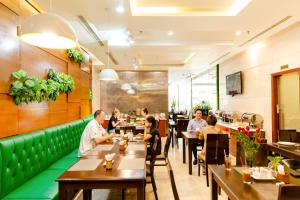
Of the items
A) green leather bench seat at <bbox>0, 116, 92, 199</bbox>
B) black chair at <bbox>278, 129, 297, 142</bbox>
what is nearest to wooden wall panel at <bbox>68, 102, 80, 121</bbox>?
green leather bench seat at <bbox>0, 116, 92, 199</bbox>

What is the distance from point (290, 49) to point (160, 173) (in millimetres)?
3616

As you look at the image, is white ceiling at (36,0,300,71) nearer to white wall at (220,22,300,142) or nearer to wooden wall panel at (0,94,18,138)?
white wall at (220,22,300,142)

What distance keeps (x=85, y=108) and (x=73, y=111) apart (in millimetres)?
1043

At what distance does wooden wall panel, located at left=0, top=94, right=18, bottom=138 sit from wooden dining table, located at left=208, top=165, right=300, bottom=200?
7.79 feet

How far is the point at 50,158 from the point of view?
384 centimetres

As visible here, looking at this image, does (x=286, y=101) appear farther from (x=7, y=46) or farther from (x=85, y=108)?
(x=7, y=46)

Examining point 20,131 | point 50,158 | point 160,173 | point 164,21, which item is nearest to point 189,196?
point 160,173

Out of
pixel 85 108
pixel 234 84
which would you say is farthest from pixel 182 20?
pixel 234 84

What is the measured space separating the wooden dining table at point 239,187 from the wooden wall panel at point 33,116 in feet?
8.37

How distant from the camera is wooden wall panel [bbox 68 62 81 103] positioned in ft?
17.8

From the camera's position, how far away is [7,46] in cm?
297

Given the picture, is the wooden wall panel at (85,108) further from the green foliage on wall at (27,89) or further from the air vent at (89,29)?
the green foliage on wall at (27,89)

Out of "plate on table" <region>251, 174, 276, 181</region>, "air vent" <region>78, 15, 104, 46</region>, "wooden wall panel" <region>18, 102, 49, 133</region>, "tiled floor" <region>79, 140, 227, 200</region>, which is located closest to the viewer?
"plate on table" <region>251, 174, 276, 181</region>

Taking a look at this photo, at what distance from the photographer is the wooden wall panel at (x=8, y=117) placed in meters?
2.82
